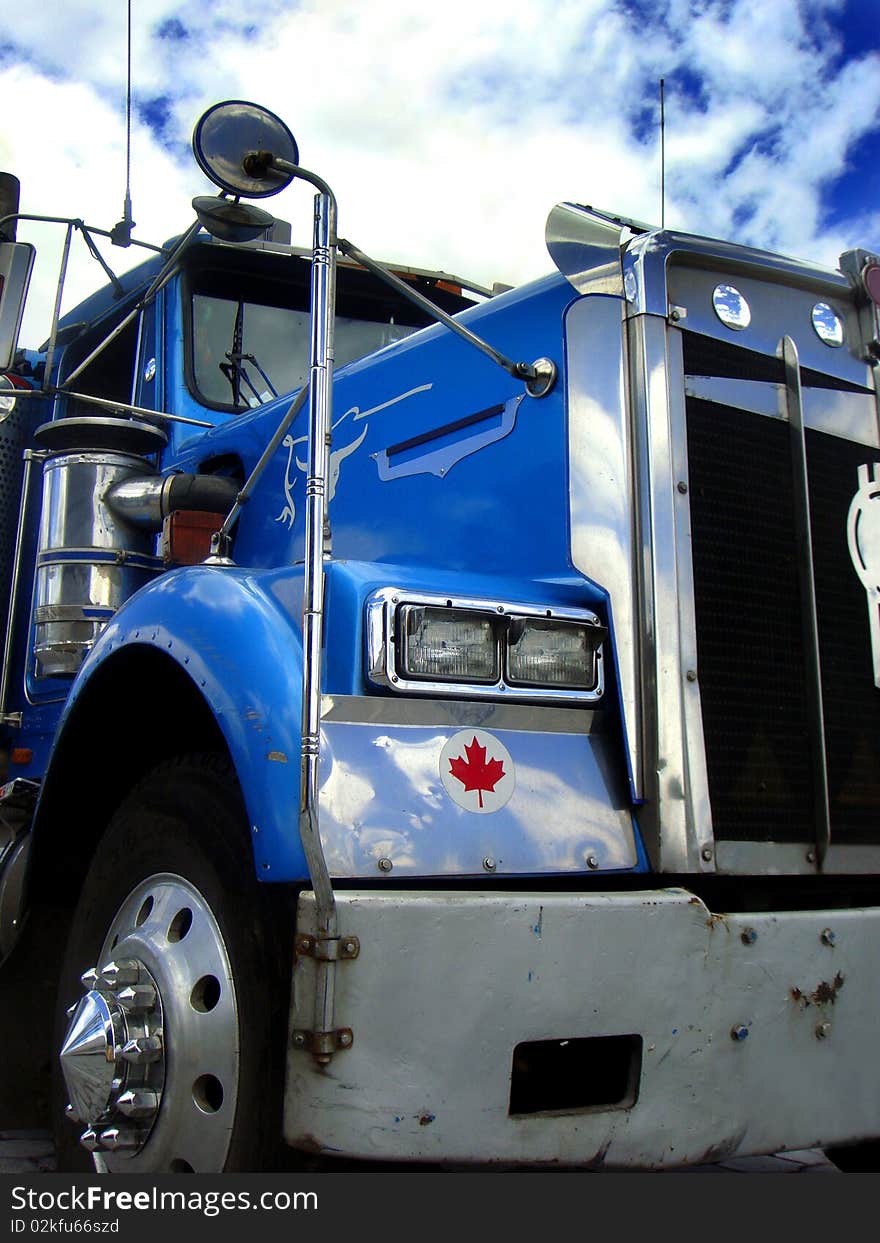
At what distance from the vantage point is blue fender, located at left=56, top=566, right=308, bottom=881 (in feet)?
5.94

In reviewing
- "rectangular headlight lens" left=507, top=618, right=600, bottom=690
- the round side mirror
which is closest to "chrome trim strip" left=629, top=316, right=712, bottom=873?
"rectangular headlight lens" left=507, top=618, right=600, bottom=690

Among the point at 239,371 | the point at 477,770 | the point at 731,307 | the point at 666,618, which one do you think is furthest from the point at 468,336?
the point at 239,371

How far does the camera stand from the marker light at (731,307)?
2.44 m

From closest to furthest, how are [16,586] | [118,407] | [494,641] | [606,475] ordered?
[494,641]
[606,475]
[118,407]
[16,586]

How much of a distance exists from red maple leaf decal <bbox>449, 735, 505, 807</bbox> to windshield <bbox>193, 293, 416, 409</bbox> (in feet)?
7.44

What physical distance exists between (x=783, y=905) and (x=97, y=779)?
148cm

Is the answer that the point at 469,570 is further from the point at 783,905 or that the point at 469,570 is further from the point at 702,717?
the point at 783,905

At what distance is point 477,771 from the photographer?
1.95 m

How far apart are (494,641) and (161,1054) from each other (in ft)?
2.82

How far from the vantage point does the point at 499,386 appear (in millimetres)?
2596

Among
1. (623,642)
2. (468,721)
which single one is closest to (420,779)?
(468,721)

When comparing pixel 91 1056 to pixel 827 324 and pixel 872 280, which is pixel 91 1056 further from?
pixel 872 280

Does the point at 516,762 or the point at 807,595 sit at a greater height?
the point at 807,595

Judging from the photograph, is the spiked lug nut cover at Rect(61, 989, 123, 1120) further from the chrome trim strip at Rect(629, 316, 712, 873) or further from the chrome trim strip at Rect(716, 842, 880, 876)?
the chrome trim strip at Rect(716, 842, 880, 876)
